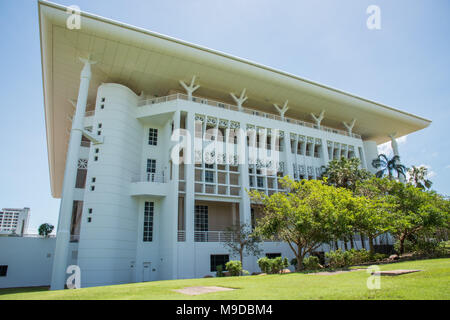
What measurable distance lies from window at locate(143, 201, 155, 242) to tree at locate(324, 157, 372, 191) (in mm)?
15911

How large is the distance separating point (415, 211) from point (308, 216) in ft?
32.1

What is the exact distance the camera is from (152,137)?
26.8 m

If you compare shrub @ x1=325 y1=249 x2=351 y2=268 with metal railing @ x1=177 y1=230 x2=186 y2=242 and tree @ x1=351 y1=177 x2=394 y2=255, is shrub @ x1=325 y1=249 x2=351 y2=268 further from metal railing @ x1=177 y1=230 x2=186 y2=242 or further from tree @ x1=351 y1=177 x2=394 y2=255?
metal railing @ x1=177 y1=230 x2=186 y2=242

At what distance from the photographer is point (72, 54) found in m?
22.5

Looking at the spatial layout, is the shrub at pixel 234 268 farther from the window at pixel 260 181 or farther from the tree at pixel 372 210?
the window at pixel 260 181

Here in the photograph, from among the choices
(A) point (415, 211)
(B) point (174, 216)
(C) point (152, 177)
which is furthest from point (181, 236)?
(A) point (415, 211)

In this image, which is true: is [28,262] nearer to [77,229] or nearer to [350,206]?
[77,229]

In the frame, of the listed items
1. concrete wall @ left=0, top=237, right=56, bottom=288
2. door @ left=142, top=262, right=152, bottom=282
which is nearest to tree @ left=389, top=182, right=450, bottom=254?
door @ left=142, top=262, right=152, bottom=282

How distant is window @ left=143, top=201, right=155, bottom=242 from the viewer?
76.6ft

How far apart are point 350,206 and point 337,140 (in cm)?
1829

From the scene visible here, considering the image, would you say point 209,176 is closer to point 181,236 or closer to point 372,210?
point 181,236

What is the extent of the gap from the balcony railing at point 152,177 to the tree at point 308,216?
11195 millimetres

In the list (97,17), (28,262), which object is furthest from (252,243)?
(97,17)

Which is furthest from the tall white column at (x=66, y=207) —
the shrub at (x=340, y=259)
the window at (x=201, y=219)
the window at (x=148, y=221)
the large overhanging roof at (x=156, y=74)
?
the shrub at (x=340, y=259)
